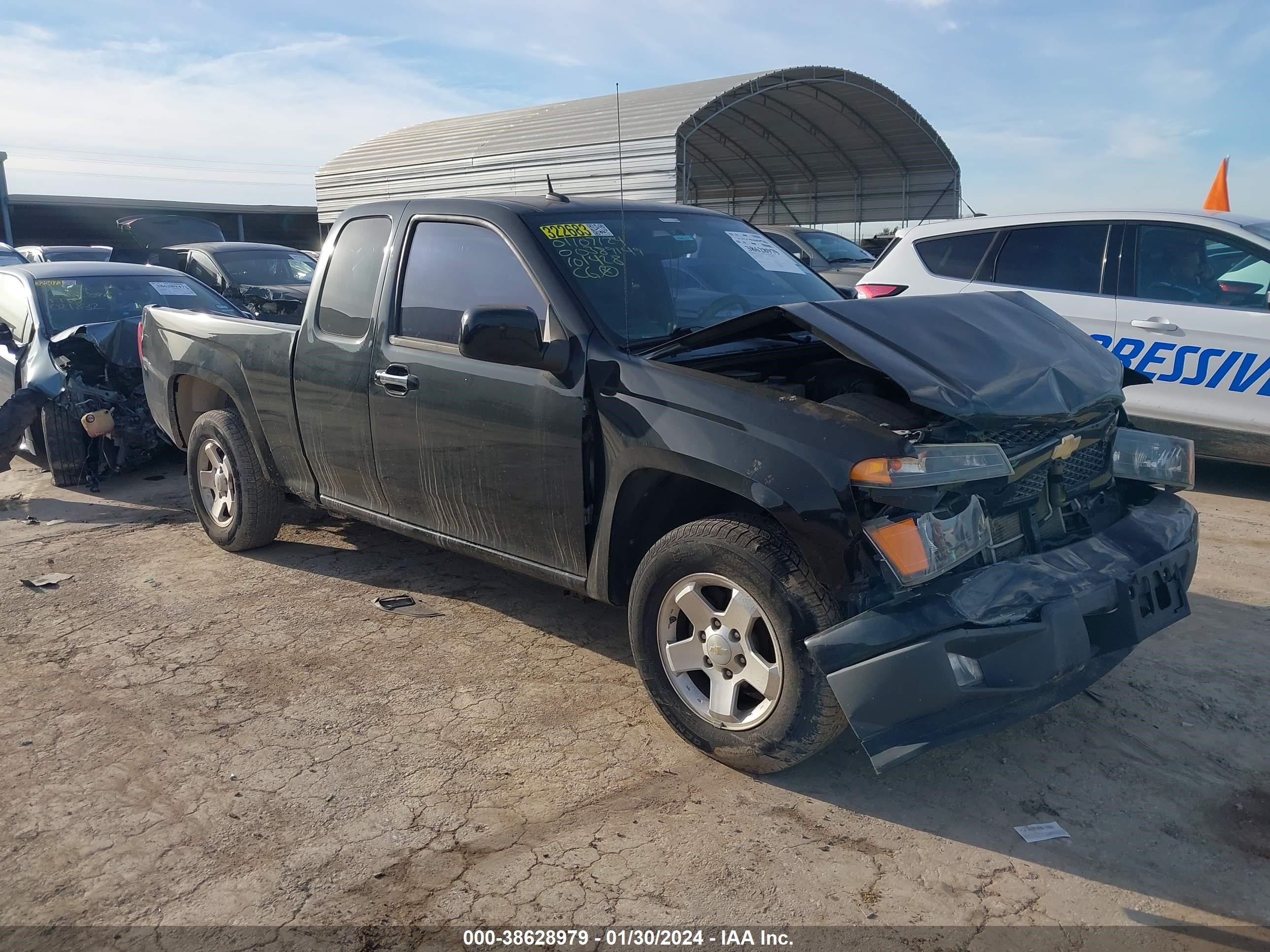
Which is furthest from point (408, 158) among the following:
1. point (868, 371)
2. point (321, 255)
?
point (868, 371)

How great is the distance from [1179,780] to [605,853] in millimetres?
1859

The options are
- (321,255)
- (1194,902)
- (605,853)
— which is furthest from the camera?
(321,255)

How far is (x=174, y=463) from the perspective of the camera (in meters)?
8.26

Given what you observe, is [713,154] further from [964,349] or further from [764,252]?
[964,349]

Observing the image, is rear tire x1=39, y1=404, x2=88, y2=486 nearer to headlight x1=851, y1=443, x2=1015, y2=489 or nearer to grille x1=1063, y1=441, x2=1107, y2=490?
headlight x1=851, y1=443, x2=1015, y2=489

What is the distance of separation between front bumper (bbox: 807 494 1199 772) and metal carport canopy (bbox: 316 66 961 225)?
13092 mm

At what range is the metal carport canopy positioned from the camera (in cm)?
1745

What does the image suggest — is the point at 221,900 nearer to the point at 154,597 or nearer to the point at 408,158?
the point at 154,597

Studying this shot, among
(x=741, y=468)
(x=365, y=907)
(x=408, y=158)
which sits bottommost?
(x=365, y=907)

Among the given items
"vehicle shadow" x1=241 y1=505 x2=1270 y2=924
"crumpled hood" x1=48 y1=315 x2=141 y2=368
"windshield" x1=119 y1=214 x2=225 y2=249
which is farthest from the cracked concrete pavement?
"windshield" x1=119 y1=214 x2=225 y2=249

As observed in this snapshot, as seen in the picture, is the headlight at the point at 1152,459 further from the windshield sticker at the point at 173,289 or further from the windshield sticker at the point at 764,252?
the windshield sticker at the point at 173,289

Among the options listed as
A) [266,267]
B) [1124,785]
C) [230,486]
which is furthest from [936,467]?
[266,267]

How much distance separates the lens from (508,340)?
11.4 feet

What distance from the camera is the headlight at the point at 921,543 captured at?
285cm
